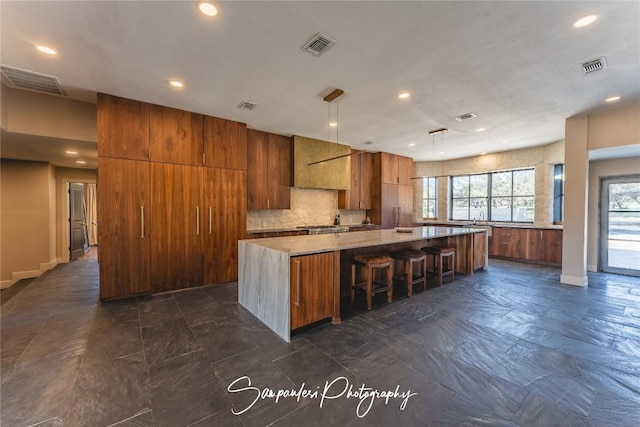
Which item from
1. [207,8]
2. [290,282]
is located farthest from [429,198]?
[207,8]

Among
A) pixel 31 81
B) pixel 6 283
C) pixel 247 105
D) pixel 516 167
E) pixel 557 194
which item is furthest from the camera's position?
pixel 516 167

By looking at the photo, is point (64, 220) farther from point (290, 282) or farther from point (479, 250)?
point (479, 250)

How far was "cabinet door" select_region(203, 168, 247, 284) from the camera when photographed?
13.9ft

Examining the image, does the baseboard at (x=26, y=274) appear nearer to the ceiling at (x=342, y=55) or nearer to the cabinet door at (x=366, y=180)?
the ceiling at (x=342, y=55)

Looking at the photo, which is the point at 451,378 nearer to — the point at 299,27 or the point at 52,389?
the point at 52,389

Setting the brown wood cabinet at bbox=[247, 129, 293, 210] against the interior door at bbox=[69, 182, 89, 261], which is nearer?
the brown wood cabinet at bbox=[247, 129, 293, 210]

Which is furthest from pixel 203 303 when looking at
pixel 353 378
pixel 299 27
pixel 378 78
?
pixel 378 78

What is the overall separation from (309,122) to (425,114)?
1948 mm

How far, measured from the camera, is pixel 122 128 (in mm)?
3525

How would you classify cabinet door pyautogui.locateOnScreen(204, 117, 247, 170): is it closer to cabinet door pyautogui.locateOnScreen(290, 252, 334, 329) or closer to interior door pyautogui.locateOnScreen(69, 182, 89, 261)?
cabinet door pyautogui.locateOnScreen(290, 252, 334, 329)

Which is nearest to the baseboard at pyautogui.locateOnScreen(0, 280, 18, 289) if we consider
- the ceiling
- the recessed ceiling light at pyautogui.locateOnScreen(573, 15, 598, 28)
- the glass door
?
the ceiling

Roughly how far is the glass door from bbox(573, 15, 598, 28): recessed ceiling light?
453cm

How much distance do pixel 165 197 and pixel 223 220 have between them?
916mm

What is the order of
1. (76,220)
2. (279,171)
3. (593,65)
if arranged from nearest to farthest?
(593,65)
(279,171)
(76,220)
